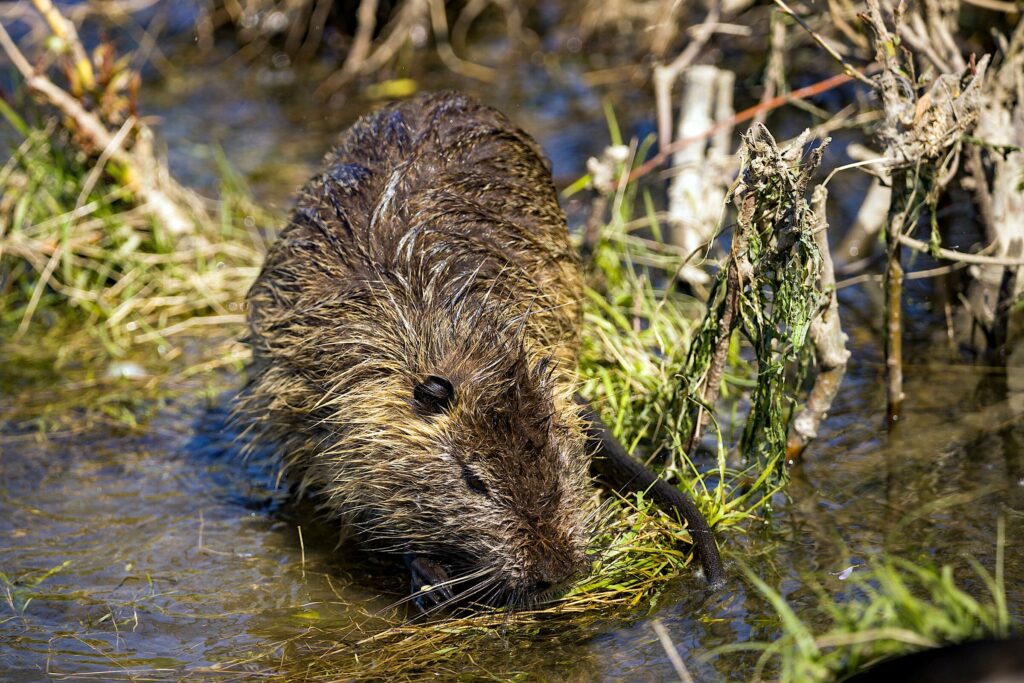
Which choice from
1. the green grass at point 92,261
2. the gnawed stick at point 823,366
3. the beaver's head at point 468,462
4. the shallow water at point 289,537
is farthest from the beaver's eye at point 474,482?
the green grass at point 92,261

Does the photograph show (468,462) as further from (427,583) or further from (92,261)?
(92,261)

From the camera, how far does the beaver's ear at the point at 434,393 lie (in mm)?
3027

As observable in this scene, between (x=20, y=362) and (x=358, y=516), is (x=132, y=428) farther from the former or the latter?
(x=358, y=516)

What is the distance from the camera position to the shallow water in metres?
3.00

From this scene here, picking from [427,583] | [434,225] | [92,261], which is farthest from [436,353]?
[92,261]

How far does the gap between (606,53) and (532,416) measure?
503cm

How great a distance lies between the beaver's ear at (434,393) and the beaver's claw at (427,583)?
0.43 m

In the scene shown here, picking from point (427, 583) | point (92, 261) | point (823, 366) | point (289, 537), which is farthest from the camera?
point (92, 261)

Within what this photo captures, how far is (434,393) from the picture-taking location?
3.03 metres

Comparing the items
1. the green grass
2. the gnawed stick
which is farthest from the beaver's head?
the green grass

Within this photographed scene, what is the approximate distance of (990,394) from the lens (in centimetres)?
386

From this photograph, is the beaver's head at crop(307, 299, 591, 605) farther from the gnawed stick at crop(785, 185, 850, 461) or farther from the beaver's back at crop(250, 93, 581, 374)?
the gnawed stick at crop(785, 185, 850, 461)

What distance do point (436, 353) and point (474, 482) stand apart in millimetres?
409

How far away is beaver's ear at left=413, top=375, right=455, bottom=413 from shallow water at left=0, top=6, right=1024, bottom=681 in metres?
0.61
